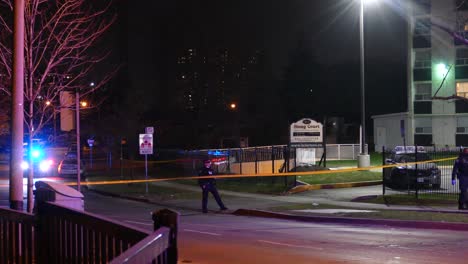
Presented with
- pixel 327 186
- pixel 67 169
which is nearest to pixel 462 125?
pixel 327 186

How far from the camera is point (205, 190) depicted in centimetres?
1933

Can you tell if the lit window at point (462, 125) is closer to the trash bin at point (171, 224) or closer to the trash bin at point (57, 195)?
the trash bin at point (57, 195)

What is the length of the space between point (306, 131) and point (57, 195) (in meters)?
22.3

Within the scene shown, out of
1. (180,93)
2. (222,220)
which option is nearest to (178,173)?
(222,220)

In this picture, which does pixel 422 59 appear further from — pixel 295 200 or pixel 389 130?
pixel 295 200

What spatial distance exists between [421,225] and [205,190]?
6999 mm

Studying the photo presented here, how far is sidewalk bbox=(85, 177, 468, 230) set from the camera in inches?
606

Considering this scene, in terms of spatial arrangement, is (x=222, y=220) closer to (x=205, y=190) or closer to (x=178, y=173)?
(x=205, y=190)

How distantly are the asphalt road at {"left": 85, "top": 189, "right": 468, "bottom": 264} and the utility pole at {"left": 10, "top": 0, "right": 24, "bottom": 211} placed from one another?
2.91m

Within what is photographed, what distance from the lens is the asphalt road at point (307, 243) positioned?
10.1m

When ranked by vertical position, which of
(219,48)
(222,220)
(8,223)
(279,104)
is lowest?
(222,220)

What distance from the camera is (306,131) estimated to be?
29.8m

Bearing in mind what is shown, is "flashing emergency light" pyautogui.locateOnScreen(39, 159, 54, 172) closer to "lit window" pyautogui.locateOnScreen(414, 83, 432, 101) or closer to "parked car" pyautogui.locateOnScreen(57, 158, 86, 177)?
"parked car" pyautogui.locateOnScreen(57, 158, 86, 177)

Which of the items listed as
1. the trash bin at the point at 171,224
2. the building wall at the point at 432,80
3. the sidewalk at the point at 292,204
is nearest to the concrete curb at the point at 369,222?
the sidewalk at the point at 292,204
